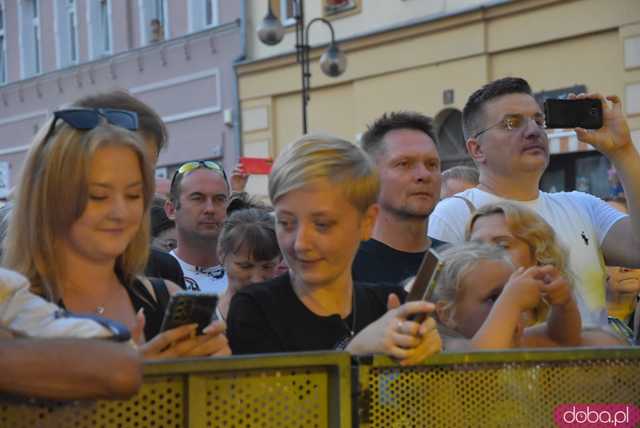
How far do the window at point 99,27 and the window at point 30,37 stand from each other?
2545mm

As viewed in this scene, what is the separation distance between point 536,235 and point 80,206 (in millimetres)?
1620

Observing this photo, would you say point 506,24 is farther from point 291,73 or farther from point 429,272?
point 429,272

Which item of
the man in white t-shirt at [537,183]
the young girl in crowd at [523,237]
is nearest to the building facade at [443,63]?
the man in white t-shirt at [537,183]

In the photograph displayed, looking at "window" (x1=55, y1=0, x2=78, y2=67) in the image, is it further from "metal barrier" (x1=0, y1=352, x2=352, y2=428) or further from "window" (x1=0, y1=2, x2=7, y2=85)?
"metal barrier" (x1=0, y1=352, x2=352, y2=428)

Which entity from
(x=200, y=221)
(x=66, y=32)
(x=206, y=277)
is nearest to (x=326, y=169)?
(x=206, y=277)

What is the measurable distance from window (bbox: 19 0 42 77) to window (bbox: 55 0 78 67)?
1037mm

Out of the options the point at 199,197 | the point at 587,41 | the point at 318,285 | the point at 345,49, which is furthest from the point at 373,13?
the point at 318,285

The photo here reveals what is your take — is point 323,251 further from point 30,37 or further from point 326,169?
point 30,37

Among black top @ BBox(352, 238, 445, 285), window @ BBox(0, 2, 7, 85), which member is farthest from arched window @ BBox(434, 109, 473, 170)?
window @ BBox(0, 2, 7, 85)

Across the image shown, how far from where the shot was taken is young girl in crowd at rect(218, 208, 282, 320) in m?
4.42

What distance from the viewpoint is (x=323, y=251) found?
109 inches

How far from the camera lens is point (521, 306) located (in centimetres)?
274

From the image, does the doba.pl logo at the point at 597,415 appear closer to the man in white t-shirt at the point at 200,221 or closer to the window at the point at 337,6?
the man in white t-shirt at the point at 200,221

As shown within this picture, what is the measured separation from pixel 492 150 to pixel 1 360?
2924mm
